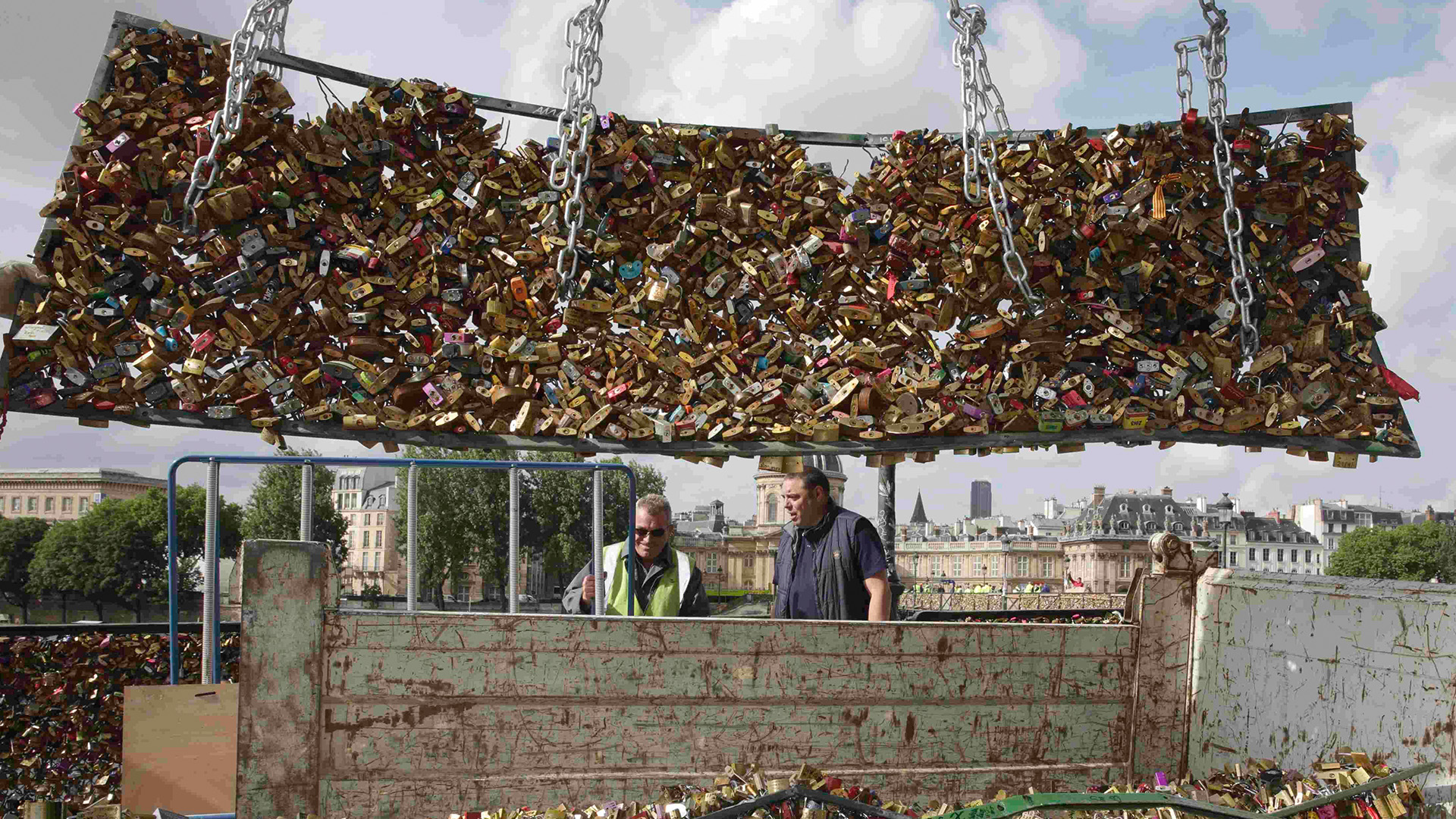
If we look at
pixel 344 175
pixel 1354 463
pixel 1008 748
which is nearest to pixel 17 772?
pixel 344 175

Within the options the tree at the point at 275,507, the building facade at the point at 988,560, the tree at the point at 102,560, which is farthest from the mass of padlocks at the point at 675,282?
the building facade at the point at 988,560

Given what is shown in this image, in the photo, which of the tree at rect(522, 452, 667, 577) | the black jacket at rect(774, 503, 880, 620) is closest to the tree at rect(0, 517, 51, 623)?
the tree at rect(522, 452, 667, 577)

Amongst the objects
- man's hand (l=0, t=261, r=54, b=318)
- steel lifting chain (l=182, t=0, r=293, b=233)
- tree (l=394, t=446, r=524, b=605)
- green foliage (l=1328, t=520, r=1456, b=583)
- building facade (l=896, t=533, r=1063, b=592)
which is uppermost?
steel lifting chain (l=182, t=0, r=293, b=233)

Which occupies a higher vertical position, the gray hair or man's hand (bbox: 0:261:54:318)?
man's hand (bbox: 0:261:54:318)

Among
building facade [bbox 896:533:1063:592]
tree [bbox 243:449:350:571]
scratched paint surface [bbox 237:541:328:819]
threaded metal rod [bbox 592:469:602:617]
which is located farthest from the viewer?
building facade [bbox 896:533:1063:592]

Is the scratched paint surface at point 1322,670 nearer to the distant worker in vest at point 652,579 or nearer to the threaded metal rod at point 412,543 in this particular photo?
the distant worker in vest at point 652,579

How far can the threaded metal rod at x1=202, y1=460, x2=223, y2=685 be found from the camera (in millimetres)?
4090

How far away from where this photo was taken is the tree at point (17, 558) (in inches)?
2785

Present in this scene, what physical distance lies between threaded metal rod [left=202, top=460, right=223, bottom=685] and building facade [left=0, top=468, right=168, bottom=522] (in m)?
113

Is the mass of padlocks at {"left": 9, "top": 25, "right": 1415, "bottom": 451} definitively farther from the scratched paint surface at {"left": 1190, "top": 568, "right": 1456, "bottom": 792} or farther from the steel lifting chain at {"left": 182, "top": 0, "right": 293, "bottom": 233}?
the scratched paint surface at {"left": 1190, "top": 568, "right": 1456, "bottom": 792}

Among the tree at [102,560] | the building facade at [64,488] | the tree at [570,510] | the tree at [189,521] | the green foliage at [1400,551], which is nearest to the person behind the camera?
the tree at [570,510]

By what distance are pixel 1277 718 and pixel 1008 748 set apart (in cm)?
93

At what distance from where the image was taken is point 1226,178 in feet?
16.7

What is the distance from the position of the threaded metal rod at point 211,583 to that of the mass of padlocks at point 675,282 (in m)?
0.64
